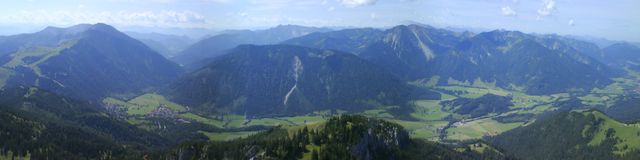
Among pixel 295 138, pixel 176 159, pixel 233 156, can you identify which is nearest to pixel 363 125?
pixel 295 138

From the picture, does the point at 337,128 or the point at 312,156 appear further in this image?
the point at 337,128

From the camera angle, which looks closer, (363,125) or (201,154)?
(201,154)

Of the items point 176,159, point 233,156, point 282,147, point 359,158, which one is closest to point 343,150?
point 359,158

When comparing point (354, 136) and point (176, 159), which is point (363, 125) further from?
point (176, 159)

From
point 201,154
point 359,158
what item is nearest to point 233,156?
point 201,154

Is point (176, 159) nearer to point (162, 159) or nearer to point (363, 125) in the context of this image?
point (162, 159)

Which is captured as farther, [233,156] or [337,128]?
[337,128]

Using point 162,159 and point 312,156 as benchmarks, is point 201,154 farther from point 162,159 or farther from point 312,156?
point 312,156
